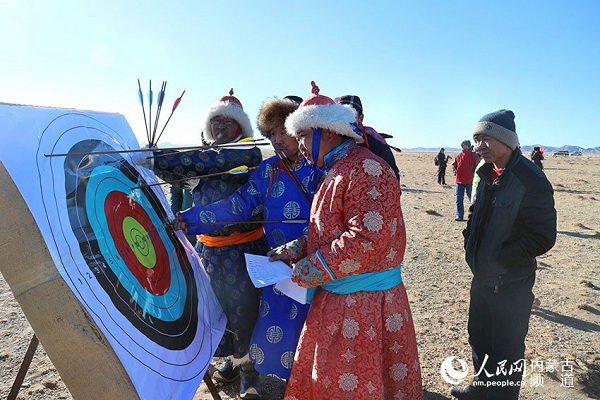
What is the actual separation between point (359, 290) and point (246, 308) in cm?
101

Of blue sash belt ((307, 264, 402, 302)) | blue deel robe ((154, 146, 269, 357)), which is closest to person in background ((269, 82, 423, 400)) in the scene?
blue sash belt ((307, 264, 402, 302))

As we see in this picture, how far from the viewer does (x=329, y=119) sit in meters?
1.92

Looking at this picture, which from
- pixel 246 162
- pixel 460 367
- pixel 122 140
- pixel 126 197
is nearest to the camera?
pixel 126 197

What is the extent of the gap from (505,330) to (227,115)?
2338mm

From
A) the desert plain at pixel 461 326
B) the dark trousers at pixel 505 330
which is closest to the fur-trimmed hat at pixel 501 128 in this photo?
the dark trousers at pixel 505 330

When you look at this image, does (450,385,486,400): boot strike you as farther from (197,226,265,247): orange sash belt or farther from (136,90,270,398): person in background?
(197,226,265,247): orange sash belt

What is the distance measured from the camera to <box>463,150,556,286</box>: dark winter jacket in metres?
2.29

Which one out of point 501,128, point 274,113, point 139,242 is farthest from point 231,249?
point 501,128

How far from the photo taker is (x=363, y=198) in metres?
1.79

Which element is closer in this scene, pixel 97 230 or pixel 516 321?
pixel 97 230

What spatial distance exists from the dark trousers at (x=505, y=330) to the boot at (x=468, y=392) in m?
0.13

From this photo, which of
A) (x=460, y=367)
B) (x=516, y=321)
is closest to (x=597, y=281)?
(x=460, y=367)

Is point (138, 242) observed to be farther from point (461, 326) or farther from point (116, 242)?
point (461, 326)

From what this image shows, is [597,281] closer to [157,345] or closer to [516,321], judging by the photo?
[516,321]
